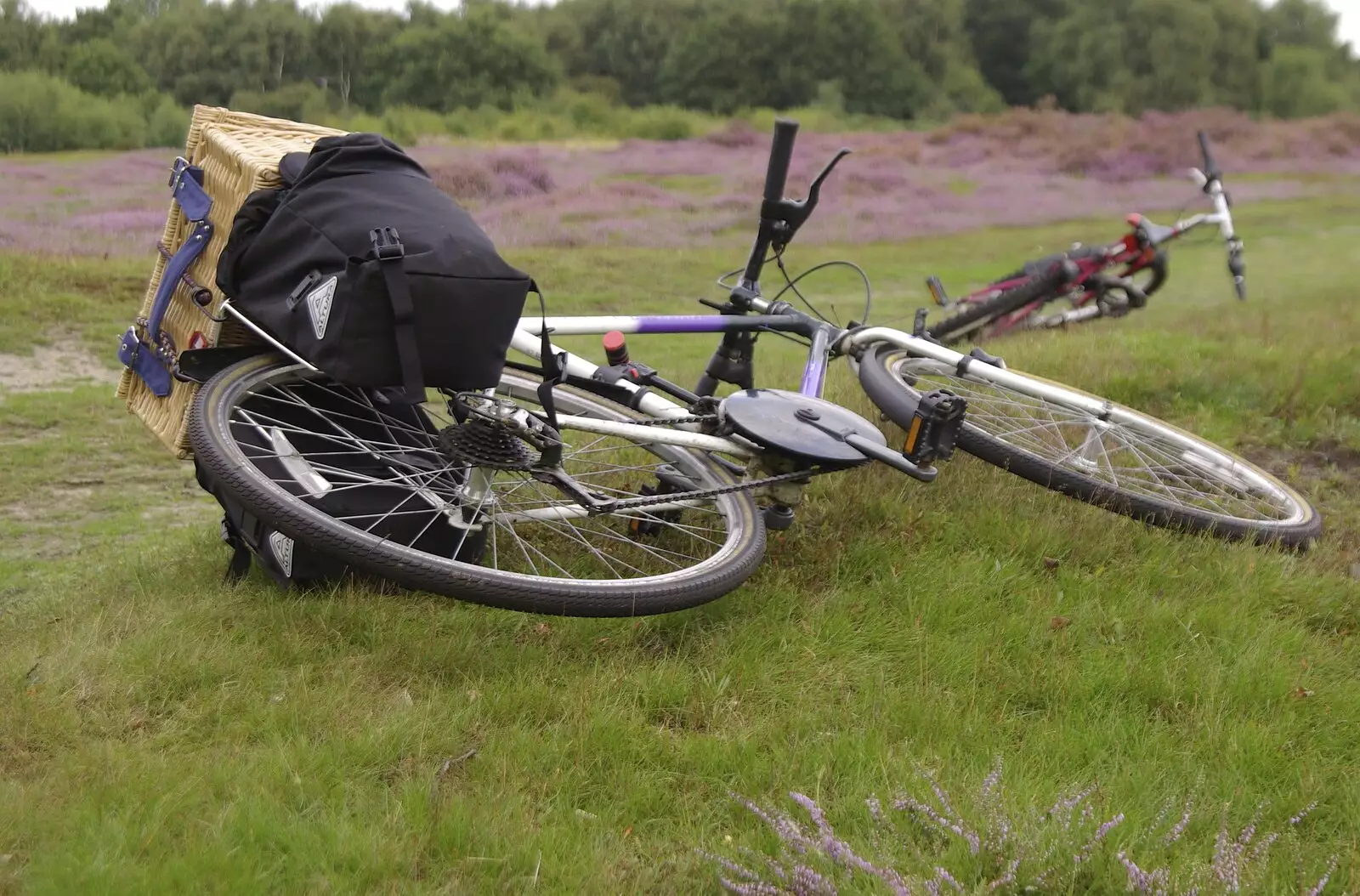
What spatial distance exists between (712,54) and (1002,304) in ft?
98.2

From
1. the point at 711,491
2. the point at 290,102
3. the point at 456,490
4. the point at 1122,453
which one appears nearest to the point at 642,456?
the point at 711,491

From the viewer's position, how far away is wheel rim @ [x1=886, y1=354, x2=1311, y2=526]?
391 centimetres

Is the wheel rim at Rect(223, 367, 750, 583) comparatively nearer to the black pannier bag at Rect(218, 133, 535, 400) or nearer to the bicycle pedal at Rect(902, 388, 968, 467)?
the black pannier bag at Rect(218, 133, 535, 400)

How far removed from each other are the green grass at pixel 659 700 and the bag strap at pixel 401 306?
0.72 metres

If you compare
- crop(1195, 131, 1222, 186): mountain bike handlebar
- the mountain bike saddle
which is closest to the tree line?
crop(1195, 131, 1222, 186): mountain bike handlebar

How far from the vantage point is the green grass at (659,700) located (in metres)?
2.09

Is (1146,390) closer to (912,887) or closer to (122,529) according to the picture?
(912,887)

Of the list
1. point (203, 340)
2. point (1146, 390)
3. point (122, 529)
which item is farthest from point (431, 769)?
point (1146, 390)

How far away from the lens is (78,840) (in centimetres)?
199

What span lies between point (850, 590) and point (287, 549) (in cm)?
164

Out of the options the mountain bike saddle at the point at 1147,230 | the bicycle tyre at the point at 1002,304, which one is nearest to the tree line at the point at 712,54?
the bicycle tyre at the point at 1002,304

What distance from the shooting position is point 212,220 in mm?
3426

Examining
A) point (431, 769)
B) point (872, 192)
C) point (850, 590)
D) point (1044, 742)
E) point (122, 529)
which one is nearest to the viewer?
point (431, 769)

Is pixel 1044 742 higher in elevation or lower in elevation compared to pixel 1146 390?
lower
